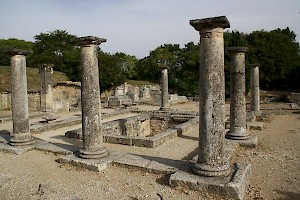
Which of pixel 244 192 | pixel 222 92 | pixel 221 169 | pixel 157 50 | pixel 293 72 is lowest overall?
pixel 244 192

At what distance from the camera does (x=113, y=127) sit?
11.7m

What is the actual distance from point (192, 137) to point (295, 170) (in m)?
4.31

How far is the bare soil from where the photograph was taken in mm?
5258

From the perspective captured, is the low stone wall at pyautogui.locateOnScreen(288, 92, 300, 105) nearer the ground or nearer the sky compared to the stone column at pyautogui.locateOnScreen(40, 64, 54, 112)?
nearer the ground

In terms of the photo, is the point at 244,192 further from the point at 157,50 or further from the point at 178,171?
the point at 157,50

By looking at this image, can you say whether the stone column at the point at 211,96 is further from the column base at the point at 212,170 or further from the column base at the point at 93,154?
the column base at the point at 93,154

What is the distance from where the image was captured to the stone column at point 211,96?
548cm

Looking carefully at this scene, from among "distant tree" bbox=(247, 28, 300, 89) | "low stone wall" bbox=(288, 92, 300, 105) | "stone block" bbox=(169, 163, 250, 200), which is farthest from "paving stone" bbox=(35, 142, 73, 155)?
"distant tree" bbox=(247, 28, 300, 89)

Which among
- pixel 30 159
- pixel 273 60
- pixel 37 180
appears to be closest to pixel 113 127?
pixel 30 159

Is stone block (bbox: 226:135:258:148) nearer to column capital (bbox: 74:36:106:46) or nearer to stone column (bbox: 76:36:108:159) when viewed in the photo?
stone column (bbox: 76:36:108:159)

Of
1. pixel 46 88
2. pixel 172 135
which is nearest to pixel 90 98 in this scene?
pixel 172 135

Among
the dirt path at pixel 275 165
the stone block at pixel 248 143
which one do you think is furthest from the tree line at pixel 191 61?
the stone block at pixel 248 143

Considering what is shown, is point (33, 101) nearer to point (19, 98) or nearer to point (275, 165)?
point (19, 98)

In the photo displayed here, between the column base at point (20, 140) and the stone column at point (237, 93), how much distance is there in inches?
248
